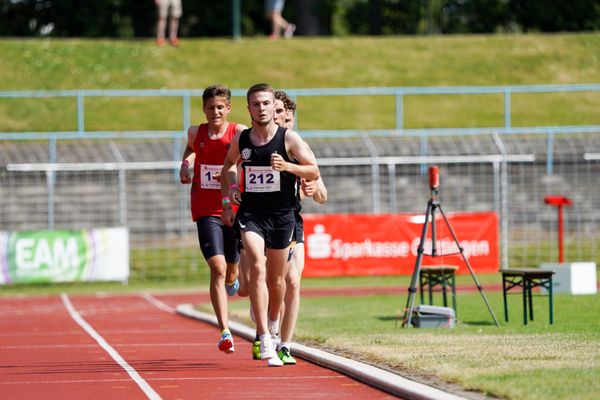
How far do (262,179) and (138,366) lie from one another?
205 cm

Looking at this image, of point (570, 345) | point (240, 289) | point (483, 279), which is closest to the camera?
point (570, 345)

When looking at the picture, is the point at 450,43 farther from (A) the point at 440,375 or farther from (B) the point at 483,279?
(A) the point at 440,375

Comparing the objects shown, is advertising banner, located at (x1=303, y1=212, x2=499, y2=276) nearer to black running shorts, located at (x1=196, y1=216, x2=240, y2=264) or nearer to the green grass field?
the green grass field

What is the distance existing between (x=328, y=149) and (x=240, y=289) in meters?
19.1

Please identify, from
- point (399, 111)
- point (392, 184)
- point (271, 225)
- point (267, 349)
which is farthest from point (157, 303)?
point (399, 111)

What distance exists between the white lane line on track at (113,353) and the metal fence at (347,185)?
6404 millimetres

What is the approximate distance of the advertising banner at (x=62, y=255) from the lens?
2755 cm

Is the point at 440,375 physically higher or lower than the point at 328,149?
lower

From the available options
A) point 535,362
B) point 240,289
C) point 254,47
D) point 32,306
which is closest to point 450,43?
point 254,47

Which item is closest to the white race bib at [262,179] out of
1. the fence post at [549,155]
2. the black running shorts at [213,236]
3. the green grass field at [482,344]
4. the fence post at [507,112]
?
the black running shorts at [213,236]

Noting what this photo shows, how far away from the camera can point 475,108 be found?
4078 centimetres

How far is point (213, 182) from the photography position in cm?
1299

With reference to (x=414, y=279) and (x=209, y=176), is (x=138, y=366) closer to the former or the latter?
(x=209, y=176)

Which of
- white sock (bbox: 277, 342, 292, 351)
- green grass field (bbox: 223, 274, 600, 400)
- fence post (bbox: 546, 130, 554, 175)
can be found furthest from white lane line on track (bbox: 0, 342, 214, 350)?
fence post (bbox: 546, 130, 554, 175)
